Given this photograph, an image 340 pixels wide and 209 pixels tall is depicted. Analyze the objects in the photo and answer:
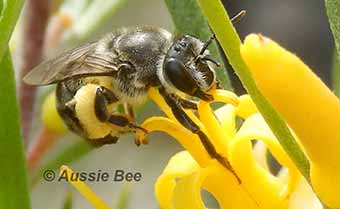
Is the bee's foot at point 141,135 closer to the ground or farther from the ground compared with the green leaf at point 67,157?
farther from the ground

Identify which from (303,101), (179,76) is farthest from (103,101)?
(303,101)

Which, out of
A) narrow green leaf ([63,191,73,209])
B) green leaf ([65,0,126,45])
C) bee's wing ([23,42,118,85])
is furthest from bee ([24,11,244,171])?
green leaf ([65,0,126,45])

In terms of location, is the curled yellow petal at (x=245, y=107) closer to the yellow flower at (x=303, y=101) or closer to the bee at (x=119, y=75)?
the bee at (x=119, y=75)

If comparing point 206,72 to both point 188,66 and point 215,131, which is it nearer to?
point 188,66

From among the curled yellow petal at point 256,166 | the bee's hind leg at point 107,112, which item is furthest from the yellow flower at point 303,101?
the bee's hind leg at point 107,112

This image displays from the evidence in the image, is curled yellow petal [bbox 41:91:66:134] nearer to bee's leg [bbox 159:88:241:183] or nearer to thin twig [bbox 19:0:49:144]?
thin twig [bbox 19:0:49:144]

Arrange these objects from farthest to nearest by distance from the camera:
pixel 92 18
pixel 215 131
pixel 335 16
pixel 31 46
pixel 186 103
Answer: pixel 92 18 < pixel 31 46 < pixel 186 103 < pixel 215 131 < pixel 335 16

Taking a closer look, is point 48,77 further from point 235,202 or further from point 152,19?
point 152,19
